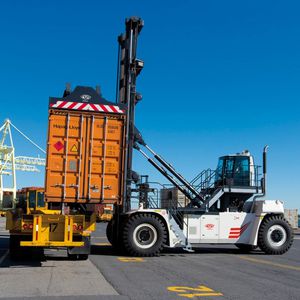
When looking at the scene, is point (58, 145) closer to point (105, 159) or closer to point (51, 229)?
point (105, 159)

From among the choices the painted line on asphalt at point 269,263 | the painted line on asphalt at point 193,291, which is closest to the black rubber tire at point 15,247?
the painted line on asphalt at point 193,291

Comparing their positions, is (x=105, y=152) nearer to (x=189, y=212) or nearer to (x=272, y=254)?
(x=189, y=212)

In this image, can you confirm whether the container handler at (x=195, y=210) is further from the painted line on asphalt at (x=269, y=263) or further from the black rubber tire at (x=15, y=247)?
the black rubber tire at (x=15, y=247)

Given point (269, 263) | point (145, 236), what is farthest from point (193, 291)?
point (145, 236)

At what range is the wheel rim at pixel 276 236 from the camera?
16.8m

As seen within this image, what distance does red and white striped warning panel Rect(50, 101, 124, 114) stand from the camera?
1310 cm

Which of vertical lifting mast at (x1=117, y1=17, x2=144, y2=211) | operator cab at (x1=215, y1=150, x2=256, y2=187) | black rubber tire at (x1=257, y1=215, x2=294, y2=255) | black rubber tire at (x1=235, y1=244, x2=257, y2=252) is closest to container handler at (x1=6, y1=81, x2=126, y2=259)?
vertical lifting mast at (x1=117, y1=17, x2=144, y2=211)

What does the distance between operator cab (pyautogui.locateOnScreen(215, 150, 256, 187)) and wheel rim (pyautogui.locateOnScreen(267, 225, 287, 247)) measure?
1867 millimetres

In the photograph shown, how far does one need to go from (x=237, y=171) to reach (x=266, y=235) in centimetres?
269

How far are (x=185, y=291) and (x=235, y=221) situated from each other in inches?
332

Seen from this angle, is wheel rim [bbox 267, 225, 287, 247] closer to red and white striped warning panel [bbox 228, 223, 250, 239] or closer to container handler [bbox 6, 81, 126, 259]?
red and white striped warning panel [bbox 228, 223, 250, 239]

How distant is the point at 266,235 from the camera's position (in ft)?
54.8

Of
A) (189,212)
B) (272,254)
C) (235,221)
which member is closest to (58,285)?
(189,212)

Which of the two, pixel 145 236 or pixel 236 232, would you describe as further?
pixel 236 232
